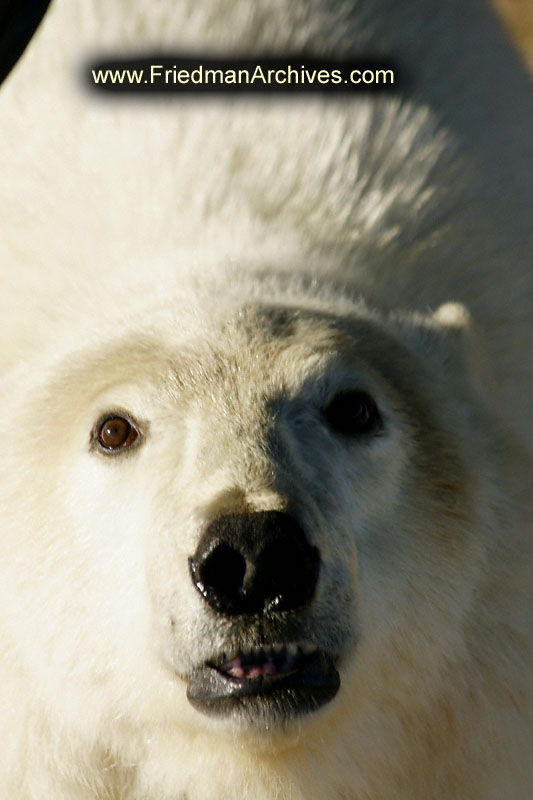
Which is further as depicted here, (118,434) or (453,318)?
(453,318)

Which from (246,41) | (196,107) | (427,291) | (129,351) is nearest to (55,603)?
(129,351)

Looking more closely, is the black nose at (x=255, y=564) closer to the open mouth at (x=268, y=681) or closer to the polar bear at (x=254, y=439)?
the polar bear at (x=254, y=439)

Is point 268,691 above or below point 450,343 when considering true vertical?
below

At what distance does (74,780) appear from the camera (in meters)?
2.67

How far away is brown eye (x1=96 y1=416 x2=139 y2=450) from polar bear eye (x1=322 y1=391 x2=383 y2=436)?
0.42 metres

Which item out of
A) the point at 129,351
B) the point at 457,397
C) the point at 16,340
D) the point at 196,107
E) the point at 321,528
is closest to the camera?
the point at 321,528

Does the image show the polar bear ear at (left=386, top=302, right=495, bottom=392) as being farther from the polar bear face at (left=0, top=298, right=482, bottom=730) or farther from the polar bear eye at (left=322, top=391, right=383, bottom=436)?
the polar bear eye at (left=322, top=391, right=383, bottom=436)

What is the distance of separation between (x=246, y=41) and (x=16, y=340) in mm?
1223

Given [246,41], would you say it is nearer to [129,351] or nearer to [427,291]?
[427,291]

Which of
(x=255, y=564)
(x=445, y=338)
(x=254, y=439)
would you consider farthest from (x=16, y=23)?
(x=445, y=338)

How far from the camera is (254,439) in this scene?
7.48 feet

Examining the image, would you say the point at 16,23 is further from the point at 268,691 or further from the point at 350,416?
the point at 268,691

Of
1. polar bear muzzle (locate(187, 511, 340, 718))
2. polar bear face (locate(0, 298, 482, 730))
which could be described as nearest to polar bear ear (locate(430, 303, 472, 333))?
polar bear face (locate(0, 298, 482, 730))

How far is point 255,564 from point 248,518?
82 millimetres
